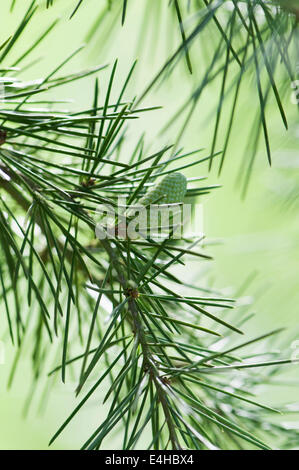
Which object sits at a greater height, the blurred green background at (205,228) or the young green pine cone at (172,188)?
the blurred green background at (205,228)

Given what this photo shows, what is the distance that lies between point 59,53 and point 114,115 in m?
1.30

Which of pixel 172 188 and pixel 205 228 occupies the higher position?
pixel 205 228

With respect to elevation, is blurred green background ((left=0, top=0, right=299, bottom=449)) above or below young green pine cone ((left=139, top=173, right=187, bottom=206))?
above

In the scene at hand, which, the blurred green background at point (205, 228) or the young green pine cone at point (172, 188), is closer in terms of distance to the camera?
the young green pine cone at point (172, 188)

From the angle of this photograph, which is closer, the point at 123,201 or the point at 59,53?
the point at 123,201

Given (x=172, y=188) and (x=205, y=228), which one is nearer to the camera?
(x=172, y=188)

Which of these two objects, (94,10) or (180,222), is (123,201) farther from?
(94,10)

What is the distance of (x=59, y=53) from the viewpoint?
1.42 meters

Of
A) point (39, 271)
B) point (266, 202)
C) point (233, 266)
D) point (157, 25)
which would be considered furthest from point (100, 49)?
point (233, 266)

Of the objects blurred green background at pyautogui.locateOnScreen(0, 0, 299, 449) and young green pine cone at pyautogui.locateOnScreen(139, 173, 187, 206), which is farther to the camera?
blurred green background at pyautogui.locateOnScreen(0, 0, 299, 449)

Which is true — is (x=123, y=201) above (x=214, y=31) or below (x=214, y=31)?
below

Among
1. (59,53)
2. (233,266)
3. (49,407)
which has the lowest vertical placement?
(49,407)
